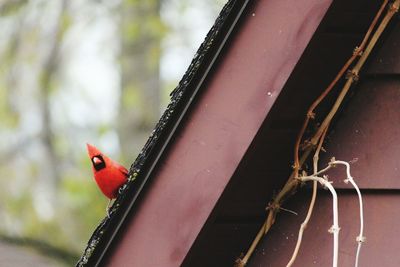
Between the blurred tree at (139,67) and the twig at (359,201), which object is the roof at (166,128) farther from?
the blurred tree at (139,67)

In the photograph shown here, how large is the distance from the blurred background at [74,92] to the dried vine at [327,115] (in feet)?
24.4

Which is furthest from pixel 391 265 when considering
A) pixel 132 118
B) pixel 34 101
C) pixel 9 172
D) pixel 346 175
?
pixel 9 172

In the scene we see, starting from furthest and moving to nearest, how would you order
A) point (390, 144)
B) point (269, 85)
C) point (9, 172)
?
1. point (9, 172)
2. point (390, 144)
3. point (269, 85)

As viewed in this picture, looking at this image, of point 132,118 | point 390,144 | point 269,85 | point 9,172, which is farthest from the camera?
point 9,172

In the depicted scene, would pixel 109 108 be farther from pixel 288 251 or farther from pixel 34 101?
pixel 288 251

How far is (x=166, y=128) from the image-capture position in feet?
5.83

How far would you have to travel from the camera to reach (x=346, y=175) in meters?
1.88

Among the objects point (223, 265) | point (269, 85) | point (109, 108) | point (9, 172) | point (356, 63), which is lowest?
point (223, 265)

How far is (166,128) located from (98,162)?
0.35 m

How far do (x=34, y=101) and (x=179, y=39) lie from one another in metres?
2.43

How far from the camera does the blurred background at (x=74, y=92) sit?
1065 cm

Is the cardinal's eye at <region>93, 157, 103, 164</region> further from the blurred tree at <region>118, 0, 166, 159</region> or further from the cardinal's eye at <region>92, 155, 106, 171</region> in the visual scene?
the blurred tree at <region>118, 0, 166, 159</region>

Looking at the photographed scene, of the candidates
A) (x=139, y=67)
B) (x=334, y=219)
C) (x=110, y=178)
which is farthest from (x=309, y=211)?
(x=139, y=67)

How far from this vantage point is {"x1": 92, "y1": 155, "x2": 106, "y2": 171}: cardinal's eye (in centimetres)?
205
